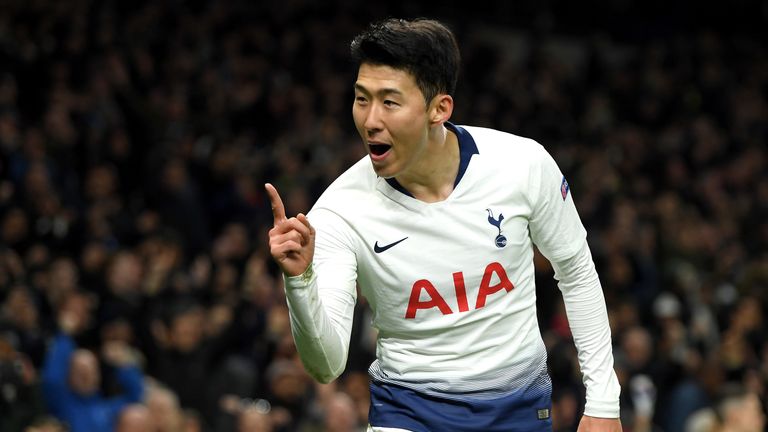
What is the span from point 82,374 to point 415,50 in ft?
14.8

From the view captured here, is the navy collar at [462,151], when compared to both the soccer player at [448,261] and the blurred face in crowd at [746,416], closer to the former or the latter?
the soccer player at [448,261]

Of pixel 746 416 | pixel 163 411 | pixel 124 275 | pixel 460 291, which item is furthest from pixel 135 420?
pixel 460 291

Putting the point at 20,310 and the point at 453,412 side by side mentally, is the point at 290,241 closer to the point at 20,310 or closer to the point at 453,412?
the point at 453,412

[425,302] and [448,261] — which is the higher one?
[448,261]

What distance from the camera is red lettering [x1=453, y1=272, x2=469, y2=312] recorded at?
3.88 m

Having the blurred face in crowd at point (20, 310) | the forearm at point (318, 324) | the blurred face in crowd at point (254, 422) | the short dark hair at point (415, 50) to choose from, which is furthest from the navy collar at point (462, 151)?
the blurred face in crowd at point (20, 310)

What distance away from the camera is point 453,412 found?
12.8 feet

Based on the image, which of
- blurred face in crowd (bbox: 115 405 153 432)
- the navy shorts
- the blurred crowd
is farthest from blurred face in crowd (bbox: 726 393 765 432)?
the navy shorts

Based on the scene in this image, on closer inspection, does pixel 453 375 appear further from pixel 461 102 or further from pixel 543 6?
pixel 543 6

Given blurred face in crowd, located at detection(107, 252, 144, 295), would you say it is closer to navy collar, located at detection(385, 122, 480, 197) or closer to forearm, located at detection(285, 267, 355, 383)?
navy collar, located at detection(385, 122, 480, 197)

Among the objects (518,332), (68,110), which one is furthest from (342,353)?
(68,110)

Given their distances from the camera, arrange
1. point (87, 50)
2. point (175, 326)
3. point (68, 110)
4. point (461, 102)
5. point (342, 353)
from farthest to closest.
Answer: point (461, 102), point (87, 50), point (68, 110), point (175, 326), point (342, 353)

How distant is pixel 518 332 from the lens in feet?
13.1

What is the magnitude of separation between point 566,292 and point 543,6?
1567cm
